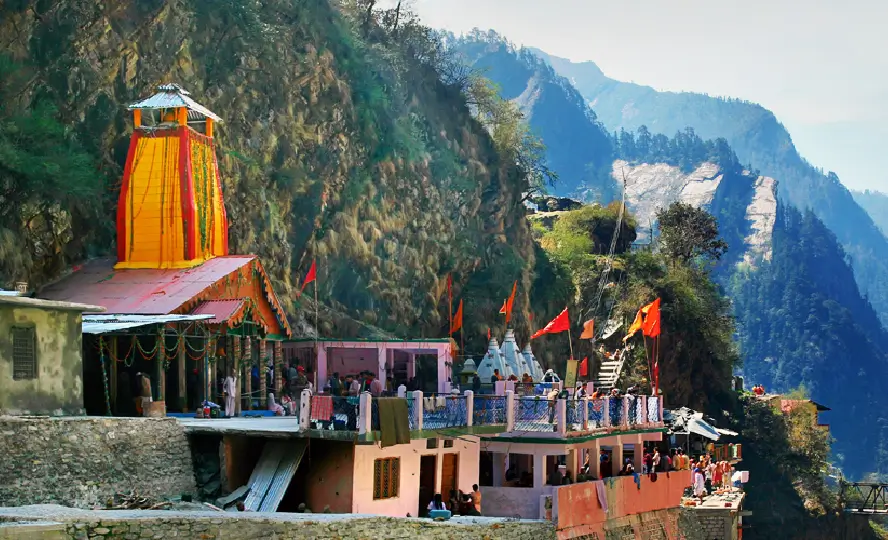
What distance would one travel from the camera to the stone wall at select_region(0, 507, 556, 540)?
1895cm

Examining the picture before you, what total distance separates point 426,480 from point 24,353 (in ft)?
31.6

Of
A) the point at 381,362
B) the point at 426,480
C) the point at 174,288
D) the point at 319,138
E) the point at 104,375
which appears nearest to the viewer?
the point at 104,375

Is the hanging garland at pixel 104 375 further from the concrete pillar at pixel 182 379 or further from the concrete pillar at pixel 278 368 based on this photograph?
the concrete pillar at pixel 278 368

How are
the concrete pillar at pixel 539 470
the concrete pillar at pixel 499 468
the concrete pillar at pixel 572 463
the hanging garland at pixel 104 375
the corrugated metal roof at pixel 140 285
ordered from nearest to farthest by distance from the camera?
the hanging garland at pixel 104 375
the concrete pillar at pixel 539 470
the corrugated metal roof at pixel 140 285
the concrete pillar at pixel 499 468
the concrete pillar at pixel 572 463

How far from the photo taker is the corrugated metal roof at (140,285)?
32625mm

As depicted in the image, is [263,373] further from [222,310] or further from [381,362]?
[381,362]

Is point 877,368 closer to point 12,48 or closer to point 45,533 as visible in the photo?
point 12,48

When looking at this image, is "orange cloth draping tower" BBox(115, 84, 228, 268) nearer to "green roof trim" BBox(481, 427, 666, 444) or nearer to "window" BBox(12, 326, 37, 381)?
"green roof trim" BBox(481, 427, 666, 444)

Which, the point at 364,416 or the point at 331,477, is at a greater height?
the point at 364,416

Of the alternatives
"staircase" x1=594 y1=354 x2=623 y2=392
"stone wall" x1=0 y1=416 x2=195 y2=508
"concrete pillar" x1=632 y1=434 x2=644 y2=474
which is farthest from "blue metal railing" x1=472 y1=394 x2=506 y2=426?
"staircase" x1=594 y1=354 x2=623 y2=392

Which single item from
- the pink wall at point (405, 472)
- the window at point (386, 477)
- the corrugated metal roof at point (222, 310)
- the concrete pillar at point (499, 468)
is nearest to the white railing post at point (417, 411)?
the pink wall at point (405, 472)

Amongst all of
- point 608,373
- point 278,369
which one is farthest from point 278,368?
point 608,373

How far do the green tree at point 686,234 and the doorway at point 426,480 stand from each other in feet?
173

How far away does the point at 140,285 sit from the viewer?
3438 cm
